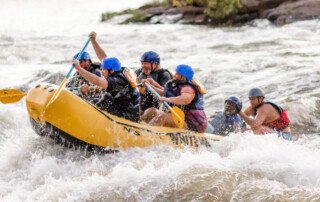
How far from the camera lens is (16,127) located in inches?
389

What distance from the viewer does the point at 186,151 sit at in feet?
25.3

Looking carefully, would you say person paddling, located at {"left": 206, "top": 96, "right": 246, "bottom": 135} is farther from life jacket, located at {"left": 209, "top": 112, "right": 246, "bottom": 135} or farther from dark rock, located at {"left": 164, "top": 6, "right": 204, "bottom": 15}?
dark rock, located at {"left": 164, "top": 6, "right": 204, "bottom": 15}

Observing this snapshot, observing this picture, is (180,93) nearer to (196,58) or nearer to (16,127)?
(16,127)

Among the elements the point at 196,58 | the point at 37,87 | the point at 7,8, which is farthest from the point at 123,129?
the point at 7,8

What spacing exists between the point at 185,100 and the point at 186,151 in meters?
0.77

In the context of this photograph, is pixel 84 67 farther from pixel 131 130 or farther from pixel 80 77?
pixel 131 130

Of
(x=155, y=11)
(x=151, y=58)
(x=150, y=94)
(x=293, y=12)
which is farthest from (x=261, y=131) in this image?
(x=155, y=11)

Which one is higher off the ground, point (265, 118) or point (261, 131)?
point (265, 118)

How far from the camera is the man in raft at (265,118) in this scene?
891cm

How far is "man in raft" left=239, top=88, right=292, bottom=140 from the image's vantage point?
29.2 ft

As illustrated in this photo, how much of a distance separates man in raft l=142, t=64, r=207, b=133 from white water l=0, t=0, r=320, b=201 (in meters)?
0.51

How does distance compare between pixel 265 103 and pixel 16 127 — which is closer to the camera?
pixel 265 103

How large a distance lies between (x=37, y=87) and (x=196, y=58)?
394 inches

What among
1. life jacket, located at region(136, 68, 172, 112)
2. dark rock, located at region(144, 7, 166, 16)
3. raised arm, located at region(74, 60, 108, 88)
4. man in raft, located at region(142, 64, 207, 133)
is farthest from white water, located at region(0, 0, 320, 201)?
dark rock, located at region(144, 7, 166, 16)
